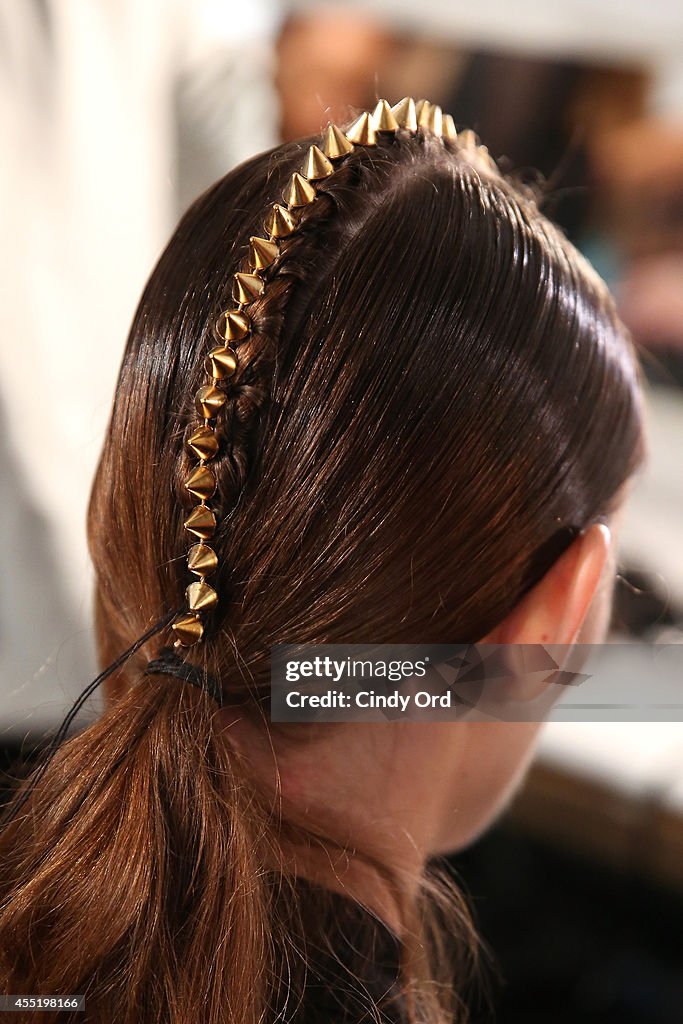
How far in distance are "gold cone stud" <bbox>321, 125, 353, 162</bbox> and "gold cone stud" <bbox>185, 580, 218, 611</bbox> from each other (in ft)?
0.82

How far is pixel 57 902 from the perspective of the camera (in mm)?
458

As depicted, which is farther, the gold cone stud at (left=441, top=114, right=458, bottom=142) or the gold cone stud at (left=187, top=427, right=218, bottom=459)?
the gold cone stud at (left=441, top=114, right=458, bottom=142)

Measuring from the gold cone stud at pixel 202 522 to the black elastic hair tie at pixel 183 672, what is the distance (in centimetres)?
7

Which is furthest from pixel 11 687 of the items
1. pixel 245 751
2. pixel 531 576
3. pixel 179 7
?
pixel 179 7

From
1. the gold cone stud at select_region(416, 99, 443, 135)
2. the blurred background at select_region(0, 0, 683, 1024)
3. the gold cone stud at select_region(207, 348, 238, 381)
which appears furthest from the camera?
the blurred background at select_region(0, 0, 683, 1024)

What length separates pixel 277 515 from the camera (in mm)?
456

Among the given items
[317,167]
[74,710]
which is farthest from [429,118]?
[74,710]

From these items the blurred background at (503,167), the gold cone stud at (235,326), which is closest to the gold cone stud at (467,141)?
the gold cone stud at (235,326)

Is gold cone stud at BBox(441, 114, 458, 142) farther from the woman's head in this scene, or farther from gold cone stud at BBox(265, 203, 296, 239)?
gold cone stud at BBox(265, 203, 296, 239)

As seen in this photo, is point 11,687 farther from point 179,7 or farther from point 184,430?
point 179,7

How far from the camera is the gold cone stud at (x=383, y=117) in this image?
0.50m

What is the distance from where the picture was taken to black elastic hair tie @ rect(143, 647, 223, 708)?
1.50 ft

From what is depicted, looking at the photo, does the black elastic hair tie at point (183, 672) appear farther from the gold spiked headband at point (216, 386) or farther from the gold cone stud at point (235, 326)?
the gold cone stud at point (235, 326)

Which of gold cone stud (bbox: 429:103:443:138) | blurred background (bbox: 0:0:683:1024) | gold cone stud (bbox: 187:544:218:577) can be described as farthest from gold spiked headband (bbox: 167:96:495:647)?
blurred background (bbox: 0:0:683:1024)
